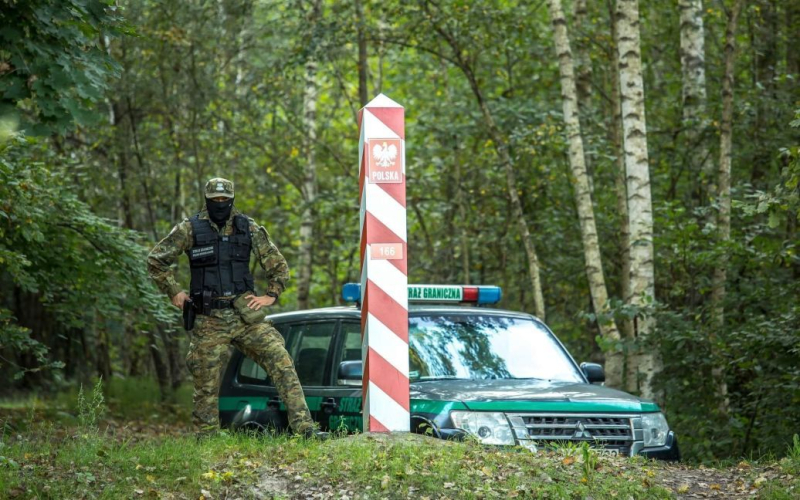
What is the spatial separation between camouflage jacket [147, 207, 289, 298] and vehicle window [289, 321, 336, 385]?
21.0 inches

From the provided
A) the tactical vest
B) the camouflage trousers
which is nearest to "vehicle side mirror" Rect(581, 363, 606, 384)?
the camouflage trousers

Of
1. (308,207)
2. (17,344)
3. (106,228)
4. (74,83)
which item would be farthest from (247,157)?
(74,83)

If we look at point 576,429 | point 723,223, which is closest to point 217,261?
point 576,429

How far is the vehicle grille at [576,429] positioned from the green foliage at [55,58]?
4.28 metres

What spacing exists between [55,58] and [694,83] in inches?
386

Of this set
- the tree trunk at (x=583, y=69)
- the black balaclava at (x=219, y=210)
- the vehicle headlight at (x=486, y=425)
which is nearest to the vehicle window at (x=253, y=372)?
the black balaclava at (x=219, y=210)

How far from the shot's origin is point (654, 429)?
7215 mm

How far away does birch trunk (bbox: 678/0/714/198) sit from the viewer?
47.6ft

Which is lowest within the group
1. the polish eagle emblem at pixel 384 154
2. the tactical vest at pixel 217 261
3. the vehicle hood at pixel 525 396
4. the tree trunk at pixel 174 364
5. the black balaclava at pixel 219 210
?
the tree trunk at pixel 174 364

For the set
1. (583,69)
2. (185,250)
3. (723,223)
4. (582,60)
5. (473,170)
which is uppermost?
(582,60)

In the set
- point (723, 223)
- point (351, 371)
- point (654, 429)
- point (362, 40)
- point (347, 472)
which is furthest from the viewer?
point (362, 40)

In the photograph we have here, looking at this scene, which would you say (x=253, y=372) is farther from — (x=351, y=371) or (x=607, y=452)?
(x=607, y=452)

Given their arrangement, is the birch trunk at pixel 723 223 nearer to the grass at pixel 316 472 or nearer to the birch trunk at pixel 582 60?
the birch trunk at pixel 582 60

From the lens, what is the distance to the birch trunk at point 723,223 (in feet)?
35.9
